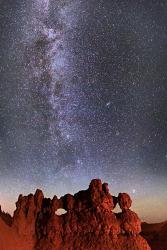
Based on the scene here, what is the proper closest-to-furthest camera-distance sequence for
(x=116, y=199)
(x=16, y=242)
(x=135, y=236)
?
(x=16, y=242)
(x=135, y=236)
(x=116, y=199)

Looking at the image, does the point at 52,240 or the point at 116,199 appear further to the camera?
the point at 116,199

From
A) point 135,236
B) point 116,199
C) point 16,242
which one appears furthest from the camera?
point 116,199

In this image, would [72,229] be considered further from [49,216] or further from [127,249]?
[127,249]

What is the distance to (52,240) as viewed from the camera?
24.8m

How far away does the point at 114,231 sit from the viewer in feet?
82.7

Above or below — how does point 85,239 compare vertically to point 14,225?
below

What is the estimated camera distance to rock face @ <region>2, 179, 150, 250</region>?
81.7 ft

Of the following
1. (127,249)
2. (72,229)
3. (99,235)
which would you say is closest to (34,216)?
(72,229)

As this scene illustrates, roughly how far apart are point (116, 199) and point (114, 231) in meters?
2.96

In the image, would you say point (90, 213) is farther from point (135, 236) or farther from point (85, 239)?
point (135, 236)

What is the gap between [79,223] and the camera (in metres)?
25.4

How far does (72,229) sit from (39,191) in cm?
382

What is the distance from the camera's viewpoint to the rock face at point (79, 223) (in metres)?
24.9

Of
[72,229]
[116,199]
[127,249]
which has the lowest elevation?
[127,249]
